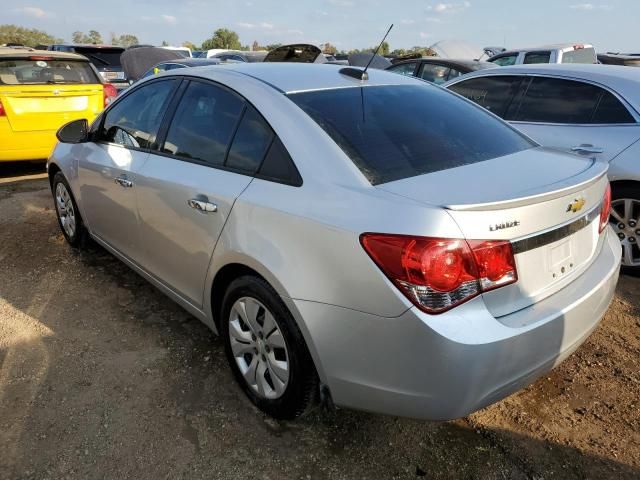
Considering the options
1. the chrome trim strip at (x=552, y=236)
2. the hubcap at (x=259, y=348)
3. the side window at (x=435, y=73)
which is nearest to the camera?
the chrome trim strip at (x=552, y=236)

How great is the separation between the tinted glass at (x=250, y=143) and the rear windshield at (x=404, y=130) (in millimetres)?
199

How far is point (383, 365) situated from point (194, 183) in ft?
4.33

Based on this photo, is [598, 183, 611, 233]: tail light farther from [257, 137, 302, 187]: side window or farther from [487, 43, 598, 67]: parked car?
[487, 43, 598, 67]: parked car

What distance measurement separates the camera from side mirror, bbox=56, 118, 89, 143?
149 inches

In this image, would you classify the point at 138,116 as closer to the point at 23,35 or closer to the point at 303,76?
the point at 303,76

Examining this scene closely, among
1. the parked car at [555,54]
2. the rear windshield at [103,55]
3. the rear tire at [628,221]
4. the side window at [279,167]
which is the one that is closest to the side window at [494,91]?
the rear tire at [628,221]

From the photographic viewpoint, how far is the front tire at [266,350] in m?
Answer: 2.14

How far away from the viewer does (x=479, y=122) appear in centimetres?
271

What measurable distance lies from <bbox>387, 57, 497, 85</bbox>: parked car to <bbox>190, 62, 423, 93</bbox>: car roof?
592 centimetres

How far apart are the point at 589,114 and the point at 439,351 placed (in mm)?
3205

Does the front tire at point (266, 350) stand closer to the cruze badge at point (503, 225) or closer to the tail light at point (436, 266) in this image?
the tail light at point (436, 266)

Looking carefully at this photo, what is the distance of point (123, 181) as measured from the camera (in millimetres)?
3164

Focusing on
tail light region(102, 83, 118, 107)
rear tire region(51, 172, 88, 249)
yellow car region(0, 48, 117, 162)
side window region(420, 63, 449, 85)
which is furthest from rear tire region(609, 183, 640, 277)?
tail light region(102, 83, 118, 107)

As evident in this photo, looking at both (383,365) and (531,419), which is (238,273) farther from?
(531,419)
